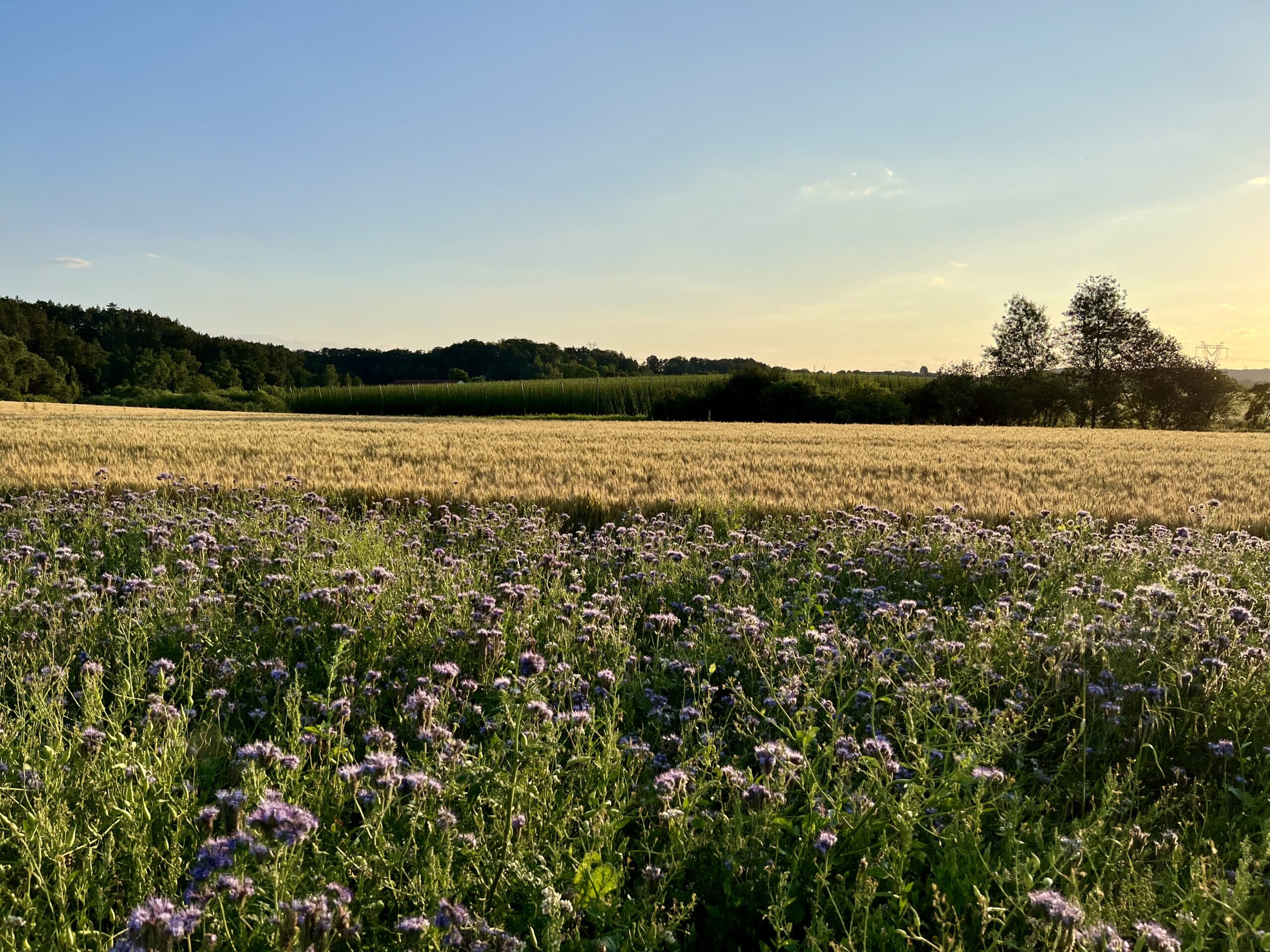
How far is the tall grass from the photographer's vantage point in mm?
55125

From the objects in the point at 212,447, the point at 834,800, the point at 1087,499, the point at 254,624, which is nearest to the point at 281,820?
the point at 834,800

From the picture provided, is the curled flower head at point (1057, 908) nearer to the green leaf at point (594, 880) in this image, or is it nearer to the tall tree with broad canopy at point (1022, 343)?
the green leaf at point (594, 880)

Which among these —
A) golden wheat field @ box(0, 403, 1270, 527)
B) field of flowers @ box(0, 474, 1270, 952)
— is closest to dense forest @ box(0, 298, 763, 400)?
golden wheat field @ box(0, 403, 1270, 527)

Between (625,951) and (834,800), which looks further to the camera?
(834,800)

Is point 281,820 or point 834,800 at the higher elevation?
point 281,820

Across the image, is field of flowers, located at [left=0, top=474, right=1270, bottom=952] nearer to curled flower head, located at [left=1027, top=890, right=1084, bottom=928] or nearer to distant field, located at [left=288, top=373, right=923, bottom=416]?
curled flower head, located at [left=1027, top=890, right=1084, bottom=928]

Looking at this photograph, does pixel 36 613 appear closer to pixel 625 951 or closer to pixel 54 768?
pixel 54 768

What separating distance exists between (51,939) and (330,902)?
34.6 inches

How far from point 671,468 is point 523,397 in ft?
161

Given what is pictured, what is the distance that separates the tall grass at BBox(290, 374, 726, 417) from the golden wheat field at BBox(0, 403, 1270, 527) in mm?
34066

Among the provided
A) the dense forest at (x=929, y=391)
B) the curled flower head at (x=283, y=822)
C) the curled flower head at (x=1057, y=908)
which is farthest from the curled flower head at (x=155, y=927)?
the dense forest at (x=929, y=391)

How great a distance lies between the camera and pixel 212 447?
504 inches

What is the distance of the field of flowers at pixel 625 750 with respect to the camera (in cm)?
202

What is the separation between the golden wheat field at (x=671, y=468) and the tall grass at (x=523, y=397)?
3407 cm
